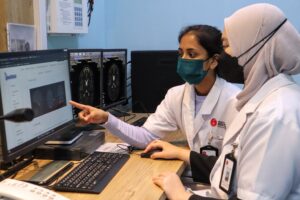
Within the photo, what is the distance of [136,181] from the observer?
51.8 inches

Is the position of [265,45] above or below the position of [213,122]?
above

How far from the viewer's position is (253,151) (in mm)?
1068

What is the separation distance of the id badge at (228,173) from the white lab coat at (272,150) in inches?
0.8

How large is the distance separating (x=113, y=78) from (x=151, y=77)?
1.17ft

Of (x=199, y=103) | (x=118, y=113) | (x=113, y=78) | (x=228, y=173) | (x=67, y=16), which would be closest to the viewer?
(x=228, y=173)

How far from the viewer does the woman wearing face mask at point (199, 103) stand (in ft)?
5.74

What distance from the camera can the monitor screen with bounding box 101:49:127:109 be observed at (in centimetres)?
216

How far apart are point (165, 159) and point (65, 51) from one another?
625 mm

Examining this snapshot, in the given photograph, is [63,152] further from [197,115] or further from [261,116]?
[261,116]

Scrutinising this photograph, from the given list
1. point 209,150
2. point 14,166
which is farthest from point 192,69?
point 14,166

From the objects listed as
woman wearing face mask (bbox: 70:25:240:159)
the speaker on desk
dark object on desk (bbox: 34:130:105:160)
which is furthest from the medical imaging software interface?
the speaker on desk

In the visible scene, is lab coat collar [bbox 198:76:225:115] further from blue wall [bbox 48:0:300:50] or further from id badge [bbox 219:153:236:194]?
blue wall [bbox 48:0:300:50]

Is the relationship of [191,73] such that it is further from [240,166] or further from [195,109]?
[240,166]

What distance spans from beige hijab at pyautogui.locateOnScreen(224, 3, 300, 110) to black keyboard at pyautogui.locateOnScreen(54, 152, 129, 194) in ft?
1.84
